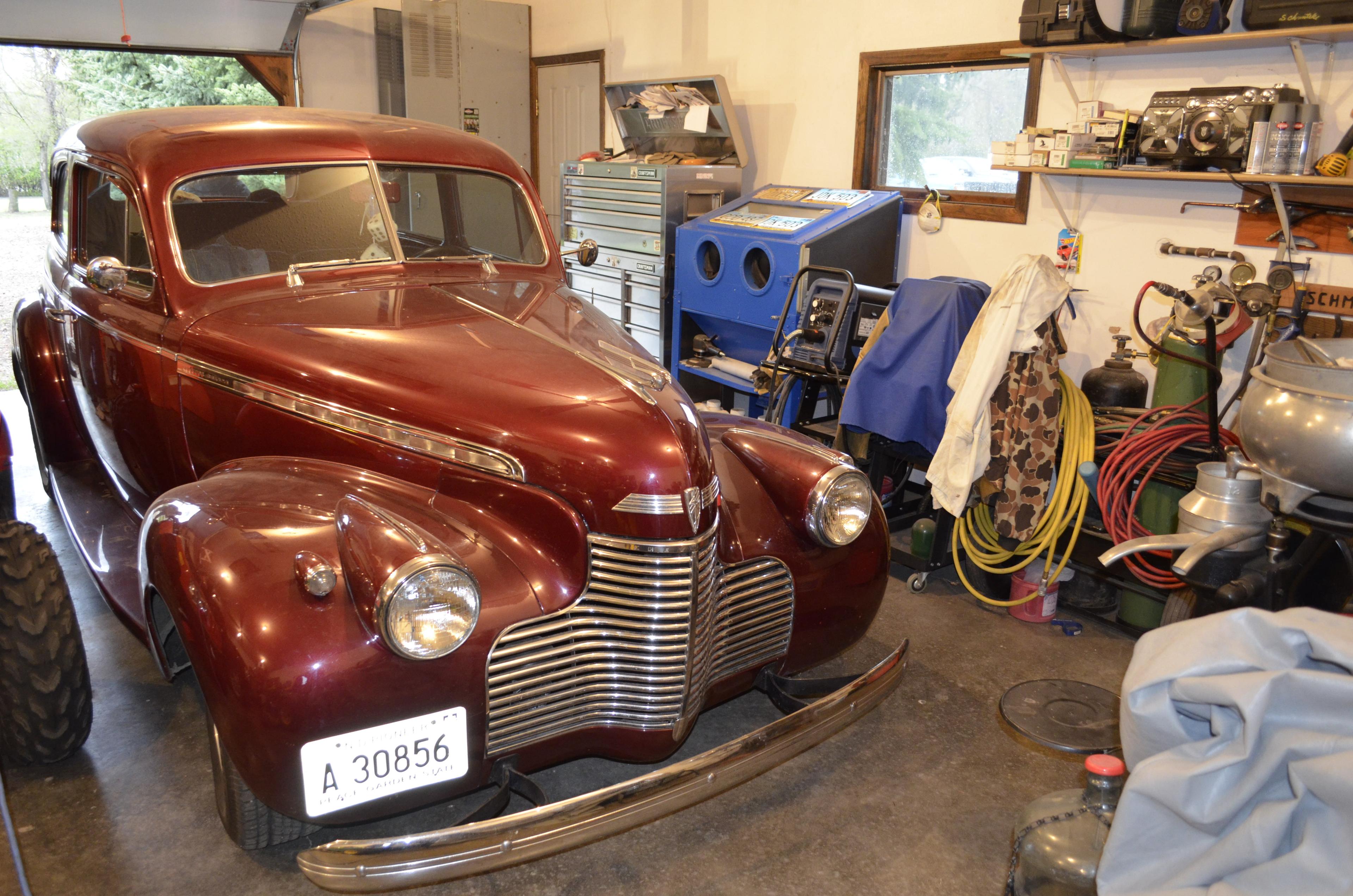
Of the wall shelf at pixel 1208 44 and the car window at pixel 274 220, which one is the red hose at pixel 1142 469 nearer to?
the wall shelf at pixel 1208 44

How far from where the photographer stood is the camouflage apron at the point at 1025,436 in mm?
3066

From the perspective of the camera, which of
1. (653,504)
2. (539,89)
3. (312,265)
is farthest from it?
(539,89)

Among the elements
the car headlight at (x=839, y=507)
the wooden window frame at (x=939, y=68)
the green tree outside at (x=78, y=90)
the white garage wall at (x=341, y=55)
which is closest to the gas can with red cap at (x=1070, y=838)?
the car headlight at (x=839, y=507)

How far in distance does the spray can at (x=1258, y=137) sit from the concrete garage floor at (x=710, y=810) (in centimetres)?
166

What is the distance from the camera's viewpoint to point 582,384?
2043mm

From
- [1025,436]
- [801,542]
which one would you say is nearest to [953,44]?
[1025,436]

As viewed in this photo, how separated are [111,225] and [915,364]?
8.45 ft

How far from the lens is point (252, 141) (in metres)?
2.64

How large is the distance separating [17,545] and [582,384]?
1.36 m

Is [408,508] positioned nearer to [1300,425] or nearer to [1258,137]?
[1300,425]

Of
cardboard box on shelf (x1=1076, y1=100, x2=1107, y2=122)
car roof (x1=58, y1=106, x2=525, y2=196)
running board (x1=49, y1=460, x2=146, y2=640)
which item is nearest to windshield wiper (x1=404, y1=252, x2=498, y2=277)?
car roof (x1=58, y1=106, x2=525, y2=196)

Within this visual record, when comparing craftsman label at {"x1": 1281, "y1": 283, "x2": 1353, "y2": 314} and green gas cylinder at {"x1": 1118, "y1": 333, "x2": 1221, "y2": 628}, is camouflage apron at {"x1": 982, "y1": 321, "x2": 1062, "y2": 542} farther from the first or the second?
craftsman label at {"x1": 1281, "y1": 283, "x2": 1353, "y2": 314}

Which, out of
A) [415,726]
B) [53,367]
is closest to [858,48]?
[53,367]

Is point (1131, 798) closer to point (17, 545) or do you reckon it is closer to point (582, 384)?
point (582, 384)
